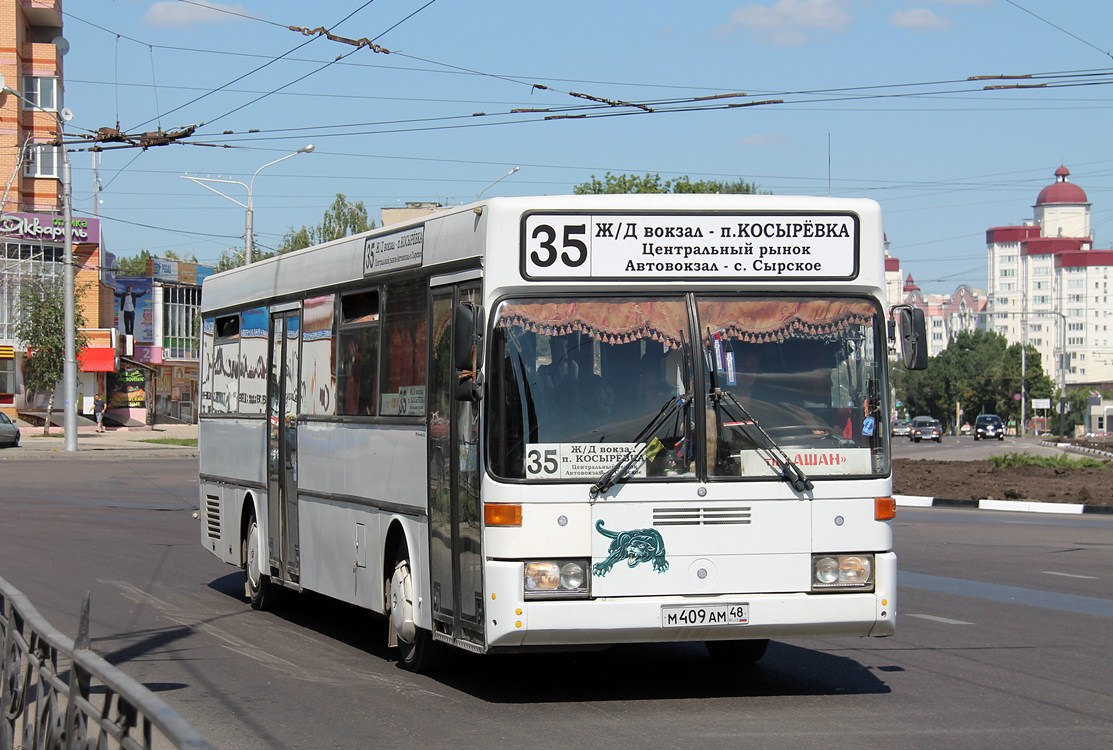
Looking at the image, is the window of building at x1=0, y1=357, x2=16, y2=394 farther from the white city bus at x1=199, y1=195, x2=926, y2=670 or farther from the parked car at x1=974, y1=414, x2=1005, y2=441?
A: the white city bus at x1=199, y1=195, x2=926, y2=670

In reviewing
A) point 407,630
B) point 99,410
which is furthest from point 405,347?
point 99,410

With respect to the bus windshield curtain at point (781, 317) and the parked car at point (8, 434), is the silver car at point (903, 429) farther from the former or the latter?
the bus windshield curtain at point (781, 317)

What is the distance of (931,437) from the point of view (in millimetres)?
94875

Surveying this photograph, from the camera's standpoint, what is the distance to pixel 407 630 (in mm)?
9633

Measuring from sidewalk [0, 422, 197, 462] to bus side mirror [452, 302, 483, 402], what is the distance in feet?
125

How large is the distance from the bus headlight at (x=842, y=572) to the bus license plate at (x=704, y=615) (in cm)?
46

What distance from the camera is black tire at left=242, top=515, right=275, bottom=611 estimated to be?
13211 mm

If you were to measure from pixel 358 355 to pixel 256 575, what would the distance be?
3.44m

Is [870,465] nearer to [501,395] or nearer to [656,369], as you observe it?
[656,369]

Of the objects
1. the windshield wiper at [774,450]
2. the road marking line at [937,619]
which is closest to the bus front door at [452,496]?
the windshield wiper at [774,450]

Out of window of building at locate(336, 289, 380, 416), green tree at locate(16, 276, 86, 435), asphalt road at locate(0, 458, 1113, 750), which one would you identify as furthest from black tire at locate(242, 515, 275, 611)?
green tree at locate(16, 276, 86, 435)

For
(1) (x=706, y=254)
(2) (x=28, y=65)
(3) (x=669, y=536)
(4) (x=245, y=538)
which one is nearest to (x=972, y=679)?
(3) (x=669, y=536)

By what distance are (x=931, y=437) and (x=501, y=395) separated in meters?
90.0

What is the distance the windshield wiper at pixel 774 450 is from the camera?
837 centimetres
